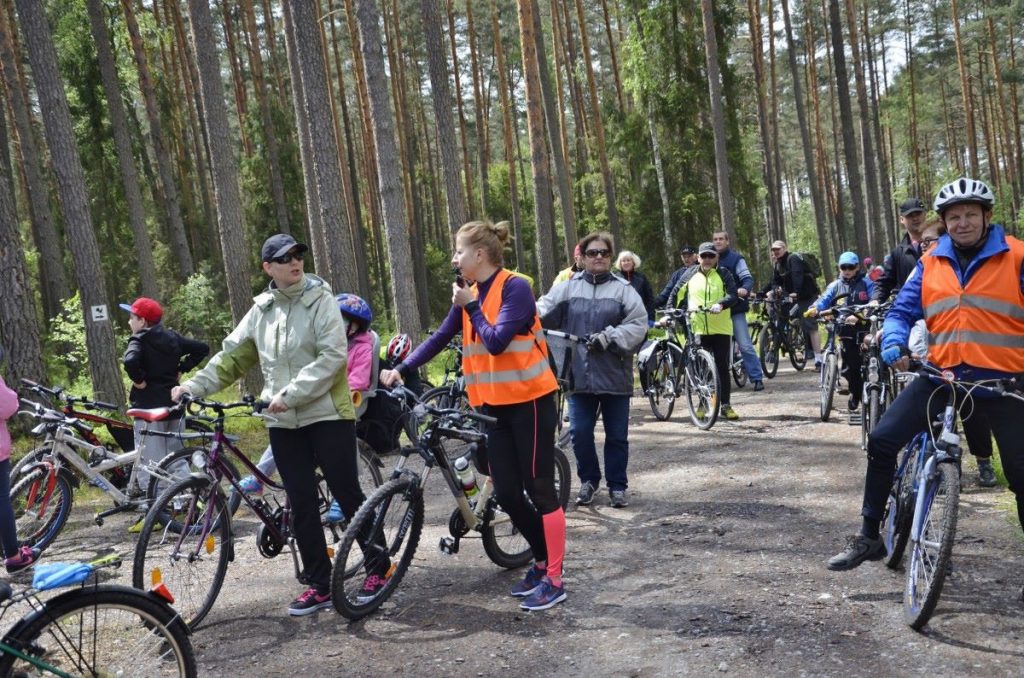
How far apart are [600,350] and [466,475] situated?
1920 millimetres

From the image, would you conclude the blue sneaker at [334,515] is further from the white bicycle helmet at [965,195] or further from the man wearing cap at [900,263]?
the man wearing cap at [900,263]

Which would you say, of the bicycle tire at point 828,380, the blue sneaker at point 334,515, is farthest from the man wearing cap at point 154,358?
the bicycle tire at point 828,380

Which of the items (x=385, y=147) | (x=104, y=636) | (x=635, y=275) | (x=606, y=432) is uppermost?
(x=385, y=147)

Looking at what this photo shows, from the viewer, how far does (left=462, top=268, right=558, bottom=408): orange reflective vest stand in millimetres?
4691

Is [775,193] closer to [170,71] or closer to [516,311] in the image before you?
[170,71]

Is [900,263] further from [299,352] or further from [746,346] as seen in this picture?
[299,352]

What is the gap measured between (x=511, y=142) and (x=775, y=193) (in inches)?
447

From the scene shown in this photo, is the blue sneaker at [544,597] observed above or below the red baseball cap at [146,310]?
below

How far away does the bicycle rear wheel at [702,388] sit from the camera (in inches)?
385

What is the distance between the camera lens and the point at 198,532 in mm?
4875

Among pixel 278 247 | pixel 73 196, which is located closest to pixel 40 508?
pixel 278 247

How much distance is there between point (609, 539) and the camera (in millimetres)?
6047

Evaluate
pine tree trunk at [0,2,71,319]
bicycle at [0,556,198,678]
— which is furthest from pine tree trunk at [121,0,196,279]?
bicycle at [0,556,198,678]

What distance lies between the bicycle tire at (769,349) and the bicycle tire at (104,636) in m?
11.9
